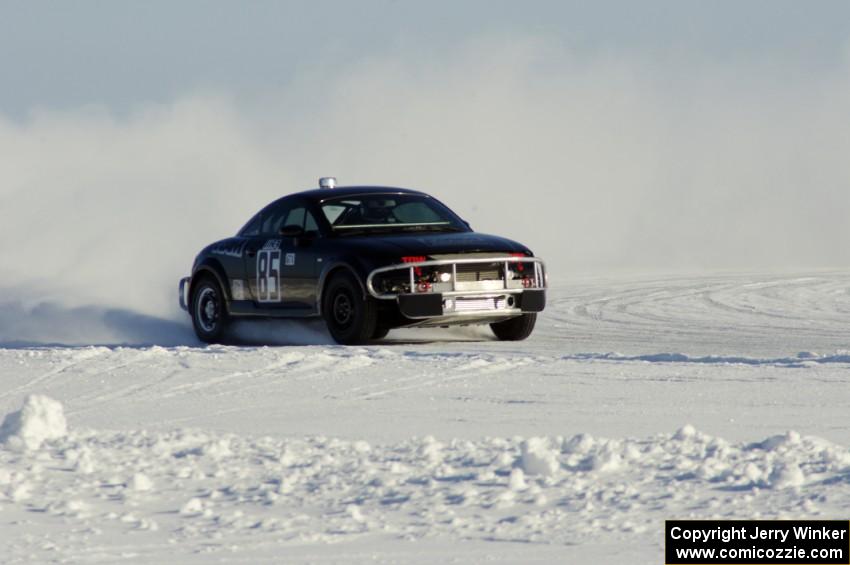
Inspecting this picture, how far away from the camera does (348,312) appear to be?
13703 millimetres

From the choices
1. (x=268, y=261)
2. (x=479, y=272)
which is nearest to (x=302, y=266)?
(x=268, y=261)

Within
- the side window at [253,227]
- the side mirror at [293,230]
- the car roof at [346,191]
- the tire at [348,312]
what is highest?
the car roof at [346,191]

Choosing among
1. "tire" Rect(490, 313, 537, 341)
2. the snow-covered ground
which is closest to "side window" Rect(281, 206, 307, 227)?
the snow-covered ground

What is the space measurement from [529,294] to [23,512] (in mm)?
7591

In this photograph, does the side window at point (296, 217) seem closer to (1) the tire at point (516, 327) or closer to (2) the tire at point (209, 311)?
(2) the tire at point (209, 311)

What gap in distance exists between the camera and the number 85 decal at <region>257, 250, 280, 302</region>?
14539 mm

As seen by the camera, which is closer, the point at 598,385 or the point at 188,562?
the point at 188,562

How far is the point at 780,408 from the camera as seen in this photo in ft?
31.2

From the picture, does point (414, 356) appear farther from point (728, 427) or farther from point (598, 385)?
point (728, 427)

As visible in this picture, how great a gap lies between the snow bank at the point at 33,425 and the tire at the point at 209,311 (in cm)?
675

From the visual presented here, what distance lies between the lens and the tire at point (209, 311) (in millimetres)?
15336

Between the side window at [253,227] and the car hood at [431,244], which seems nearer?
the car hood at [431,244]

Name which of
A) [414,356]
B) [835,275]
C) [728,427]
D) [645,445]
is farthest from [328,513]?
[835,275]

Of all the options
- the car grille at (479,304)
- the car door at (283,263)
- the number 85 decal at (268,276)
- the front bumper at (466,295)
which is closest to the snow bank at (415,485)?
the front bumper at (466,295)
